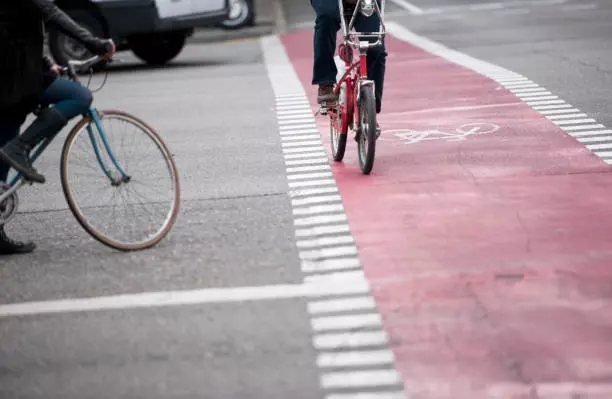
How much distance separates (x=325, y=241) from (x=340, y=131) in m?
2.14

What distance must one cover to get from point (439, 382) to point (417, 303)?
100 cm

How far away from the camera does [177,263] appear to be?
21.2ft

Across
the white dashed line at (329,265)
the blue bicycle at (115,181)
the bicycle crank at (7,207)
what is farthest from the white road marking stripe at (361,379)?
the bicycle crank at (7,207)

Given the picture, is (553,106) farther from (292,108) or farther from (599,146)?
(292,108)

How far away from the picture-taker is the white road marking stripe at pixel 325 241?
22.0 ft

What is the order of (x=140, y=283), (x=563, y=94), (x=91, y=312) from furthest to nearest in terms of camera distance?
(x=563, y=94) < (x=140, y=283) < (x=91, y=312)

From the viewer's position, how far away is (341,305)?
5566 millimetres

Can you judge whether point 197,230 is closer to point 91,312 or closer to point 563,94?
point 91,312

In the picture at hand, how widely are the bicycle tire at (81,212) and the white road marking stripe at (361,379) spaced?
226 centimetres

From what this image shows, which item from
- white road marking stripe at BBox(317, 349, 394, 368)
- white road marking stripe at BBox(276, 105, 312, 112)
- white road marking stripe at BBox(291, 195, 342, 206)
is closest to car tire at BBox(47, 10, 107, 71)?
white road marking stripe at BBox(276, 105, 312, 112)

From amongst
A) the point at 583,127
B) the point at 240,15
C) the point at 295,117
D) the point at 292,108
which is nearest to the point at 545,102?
the point at 583,127

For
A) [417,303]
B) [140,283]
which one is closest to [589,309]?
[417,303]

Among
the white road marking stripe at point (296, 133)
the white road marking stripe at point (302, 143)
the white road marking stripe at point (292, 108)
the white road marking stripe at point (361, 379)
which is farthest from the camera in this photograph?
the white road marking stripe at point (292, 108)

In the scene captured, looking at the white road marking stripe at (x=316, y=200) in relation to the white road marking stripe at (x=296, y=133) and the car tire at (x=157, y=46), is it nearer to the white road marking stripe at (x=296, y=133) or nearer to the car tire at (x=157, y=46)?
the white road marking stripe at (x=296, y=133)
